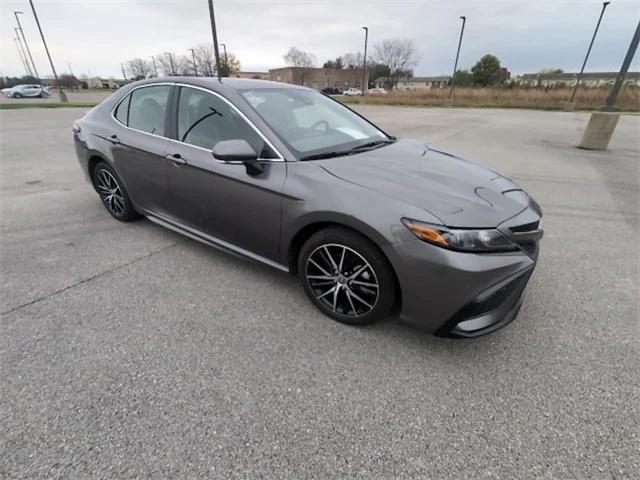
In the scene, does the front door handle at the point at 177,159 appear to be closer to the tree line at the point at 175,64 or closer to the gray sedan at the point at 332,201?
the gray sedan at the point at 332,201

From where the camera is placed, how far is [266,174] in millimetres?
2391

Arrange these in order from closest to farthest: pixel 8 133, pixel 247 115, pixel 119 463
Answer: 1. pixel 119 463
2. pixel 247 115
3. pixel 8 133

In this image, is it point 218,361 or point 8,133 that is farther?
point 8,133

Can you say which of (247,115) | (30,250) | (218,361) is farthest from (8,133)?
(218,361)

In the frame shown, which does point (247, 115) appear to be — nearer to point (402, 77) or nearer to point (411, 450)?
point (411, 450)

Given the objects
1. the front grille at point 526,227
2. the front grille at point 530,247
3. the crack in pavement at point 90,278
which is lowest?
the crack in pavement at point 90,278

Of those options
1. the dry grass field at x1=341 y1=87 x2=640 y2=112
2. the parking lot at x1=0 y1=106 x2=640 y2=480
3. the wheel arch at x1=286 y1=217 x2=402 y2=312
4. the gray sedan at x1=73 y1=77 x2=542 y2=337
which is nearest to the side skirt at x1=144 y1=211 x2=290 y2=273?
the gray sedan at x1=73 y1=77 x2=542 y2=337

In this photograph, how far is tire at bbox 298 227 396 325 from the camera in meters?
2.11

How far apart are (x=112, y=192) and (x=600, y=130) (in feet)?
37.6

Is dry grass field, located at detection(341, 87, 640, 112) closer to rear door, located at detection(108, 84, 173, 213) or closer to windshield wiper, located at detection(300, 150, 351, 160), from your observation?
windshield wiper, located at detection(300, 150, 351, 160)

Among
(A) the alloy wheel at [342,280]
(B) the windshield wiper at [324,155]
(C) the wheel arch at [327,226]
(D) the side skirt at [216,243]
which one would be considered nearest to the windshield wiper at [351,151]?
(B) the windshield wiper at [324,155]

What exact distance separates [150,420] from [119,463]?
0.22 m

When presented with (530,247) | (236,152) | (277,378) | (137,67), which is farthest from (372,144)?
(137,67)

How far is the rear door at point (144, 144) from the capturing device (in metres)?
3.07
